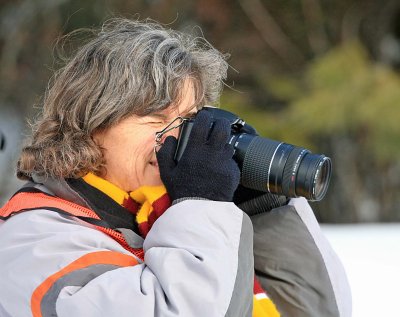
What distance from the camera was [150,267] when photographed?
1.02m

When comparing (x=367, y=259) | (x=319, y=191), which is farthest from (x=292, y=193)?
(x=367, y=259)

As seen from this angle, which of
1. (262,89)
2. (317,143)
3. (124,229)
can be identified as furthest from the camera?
(262,89)

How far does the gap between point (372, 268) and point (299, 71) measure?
3.64 m

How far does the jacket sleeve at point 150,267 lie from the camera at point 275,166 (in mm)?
141

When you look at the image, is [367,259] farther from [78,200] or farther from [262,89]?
[262,89]

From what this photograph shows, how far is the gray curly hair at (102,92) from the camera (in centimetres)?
119

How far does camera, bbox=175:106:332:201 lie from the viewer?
3.95 feet

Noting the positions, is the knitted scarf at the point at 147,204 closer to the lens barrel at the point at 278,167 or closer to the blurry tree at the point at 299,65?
the lens barrel at the point at 278,167

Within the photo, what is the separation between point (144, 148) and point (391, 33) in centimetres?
476

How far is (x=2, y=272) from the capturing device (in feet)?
3.43

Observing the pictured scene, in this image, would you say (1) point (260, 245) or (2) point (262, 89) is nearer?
(1) point (260, 245)

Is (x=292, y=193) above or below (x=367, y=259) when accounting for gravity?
above

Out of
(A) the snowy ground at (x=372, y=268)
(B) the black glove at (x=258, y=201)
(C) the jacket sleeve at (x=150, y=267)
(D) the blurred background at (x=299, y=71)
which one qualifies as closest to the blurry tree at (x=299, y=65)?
(D) the blurred background at (x=299, y=71)

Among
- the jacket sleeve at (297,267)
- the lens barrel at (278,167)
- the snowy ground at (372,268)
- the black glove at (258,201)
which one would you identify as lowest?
the snowy ground at (372,268)
